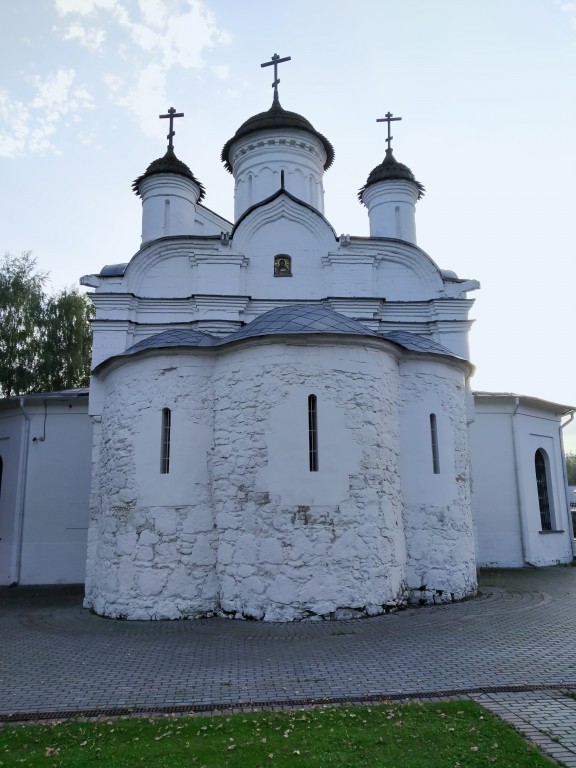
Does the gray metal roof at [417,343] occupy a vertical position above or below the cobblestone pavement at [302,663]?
→ above

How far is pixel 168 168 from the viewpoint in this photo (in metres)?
16.0

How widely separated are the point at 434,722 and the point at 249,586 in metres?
5.14

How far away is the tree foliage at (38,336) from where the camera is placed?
21.5m

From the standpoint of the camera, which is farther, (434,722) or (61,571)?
(61,571)

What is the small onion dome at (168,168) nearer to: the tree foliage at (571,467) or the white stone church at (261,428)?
the white stone church at (261,428)

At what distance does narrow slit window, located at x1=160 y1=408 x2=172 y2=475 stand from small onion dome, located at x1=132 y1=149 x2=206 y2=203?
769cm

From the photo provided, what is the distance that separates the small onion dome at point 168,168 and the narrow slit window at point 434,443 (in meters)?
9.09

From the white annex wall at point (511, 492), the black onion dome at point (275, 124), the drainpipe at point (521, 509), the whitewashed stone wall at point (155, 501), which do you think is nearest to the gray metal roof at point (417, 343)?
the whitewashed stone wall at point (155, 501)

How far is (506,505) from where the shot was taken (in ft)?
56.3

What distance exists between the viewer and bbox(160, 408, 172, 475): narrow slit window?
10898mm

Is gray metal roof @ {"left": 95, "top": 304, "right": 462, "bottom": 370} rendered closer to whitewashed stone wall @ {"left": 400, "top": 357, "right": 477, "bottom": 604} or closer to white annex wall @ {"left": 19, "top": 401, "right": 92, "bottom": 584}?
whitewashed stone wall @ {"left": 400, "top": 357, "right": 477, "bottom": 604}

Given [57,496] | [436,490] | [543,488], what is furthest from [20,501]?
[543,488]

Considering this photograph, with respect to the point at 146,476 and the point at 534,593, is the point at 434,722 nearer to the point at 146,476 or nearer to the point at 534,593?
the point at 146,476

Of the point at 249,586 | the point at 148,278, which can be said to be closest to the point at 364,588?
the point at 249,586
